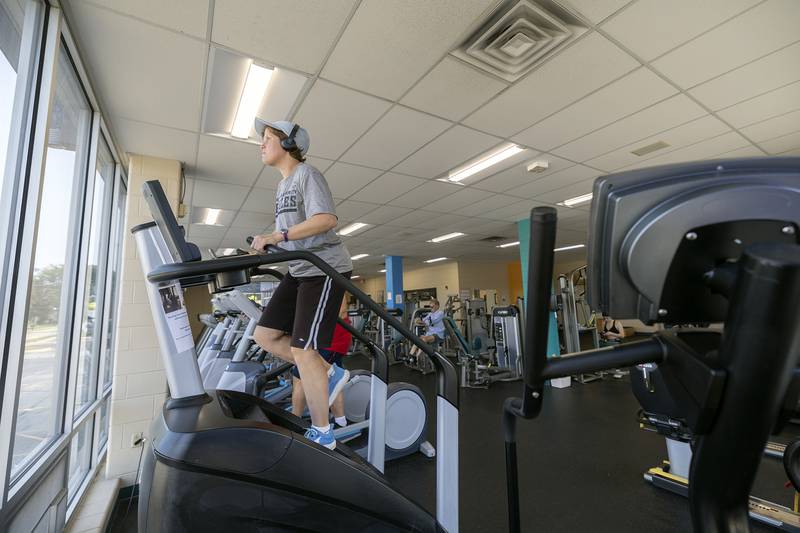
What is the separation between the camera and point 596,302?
528 millimetres

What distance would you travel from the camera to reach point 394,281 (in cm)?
916

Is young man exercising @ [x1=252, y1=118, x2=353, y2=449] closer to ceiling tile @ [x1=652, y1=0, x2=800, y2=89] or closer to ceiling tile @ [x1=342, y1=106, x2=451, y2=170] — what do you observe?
ceiling tile @ [x1=342, y1=106, x2=451, y2=170]

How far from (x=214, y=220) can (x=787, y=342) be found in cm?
585

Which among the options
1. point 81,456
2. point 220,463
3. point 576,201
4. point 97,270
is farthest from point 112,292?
point 576,201

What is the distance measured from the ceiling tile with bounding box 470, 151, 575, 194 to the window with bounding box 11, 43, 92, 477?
11.0ft

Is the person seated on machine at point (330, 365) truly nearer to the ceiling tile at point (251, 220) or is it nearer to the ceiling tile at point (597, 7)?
the ceiling tile at point (597, 7)

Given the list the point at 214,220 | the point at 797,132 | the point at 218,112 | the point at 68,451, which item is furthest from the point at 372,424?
the point at 214,220

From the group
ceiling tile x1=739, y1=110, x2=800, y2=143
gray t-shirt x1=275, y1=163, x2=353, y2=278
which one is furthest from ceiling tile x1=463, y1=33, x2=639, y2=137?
ceiling tile x1=739, y1=110, x2=800, y2=143

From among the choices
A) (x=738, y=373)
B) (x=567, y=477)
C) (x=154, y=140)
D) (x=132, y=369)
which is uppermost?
(x=154, y=140)

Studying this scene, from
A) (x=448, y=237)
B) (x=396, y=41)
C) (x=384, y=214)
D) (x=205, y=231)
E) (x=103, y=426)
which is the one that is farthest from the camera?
(x=448, y=237)

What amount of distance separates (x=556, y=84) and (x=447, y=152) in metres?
1.11

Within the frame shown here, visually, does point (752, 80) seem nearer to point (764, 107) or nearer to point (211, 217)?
point (764, 107)

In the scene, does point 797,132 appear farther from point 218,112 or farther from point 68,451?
point 68,451

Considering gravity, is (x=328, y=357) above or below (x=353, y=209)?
below
